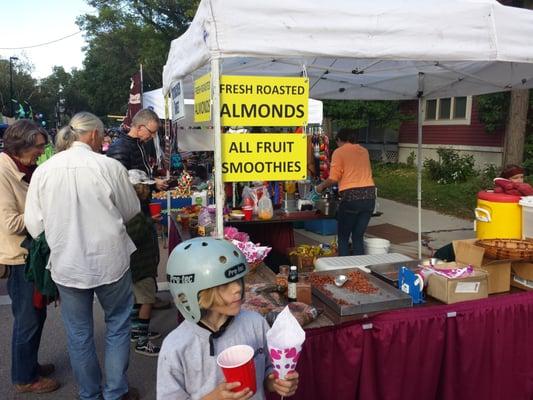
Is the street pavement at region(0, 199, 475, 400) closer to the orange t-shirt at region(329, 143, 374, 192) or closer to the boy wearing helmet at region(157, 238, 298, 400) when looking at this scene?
the boy wearing helmet at region(157, 238, 298, 400)

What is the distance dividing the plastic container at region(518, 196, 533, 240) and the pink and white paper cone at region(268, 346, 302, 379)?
2.69m

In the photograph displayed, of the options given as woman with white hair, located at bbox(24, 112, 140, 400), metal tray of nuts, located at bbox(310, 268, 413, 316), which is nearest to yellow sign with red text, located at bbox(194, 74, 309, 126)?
woman with white hair, located at bbox(24, 112, 140, 400)

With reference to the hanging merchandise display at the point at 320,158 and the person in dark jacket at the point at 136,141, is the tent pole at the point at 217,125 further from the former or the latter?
the hanging merchandise display at the point at 320,158

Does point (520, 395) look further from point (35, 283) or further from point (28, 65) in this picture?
point (28, 65)

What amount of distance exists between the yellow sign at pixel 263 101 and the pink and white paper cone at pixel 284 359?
58.8 inches

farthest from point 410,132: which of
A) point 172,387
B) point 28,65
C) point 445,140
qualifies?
point 28,65

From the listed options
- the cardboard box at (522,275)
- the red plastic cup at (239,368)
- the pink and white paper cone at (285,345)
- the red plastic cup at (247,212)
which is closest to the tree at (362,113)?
the red plastic cup at (247,212)

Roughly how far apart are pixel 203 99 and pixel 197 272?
168 cm

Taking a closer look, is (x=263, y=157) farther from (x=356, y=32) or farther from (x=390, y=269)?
(x=390, y=269)

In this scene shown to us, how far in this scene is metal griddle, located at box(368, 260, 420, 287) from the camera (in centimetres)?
279

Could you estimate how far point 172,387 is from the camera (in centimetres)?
149

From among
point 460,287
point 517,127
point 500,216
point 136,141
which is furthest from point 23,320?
point 517,127

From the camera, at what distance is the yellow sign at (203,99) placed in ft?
9.07

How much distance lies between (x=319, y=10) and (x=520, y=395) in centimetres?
261
